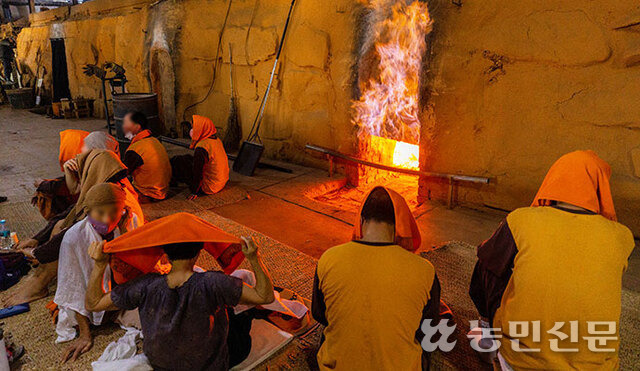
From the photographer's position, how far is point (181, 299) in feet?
6.81

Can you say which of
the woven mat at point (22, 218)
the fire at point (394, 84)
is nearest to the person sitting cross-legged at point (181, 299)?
the woven mat at point (22, 218)

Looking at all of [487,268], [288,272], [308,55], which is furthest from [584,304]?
[308,55]

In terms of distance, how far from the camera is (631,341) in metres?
2.87

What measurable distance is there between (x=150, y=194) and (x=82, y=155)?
189 cm

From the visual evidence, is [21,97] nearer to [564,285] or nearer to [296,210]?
[296,210]

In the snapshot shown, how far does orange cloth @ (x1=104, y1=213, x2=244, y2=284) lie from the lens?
203 cm

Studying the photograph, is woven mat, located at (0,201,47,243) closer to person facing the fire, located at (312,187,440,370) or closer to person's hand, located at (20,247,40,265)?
person's hand, located at (20,247,40,265)

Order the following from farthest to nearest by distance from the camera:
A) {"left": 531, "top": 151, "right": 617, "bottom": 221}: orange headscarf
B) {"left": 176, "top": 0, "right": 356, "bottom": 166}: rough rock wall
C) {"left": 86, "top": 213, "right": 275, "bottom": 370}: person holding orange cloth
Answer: {"left": 176, "top": 0, "right": 356, "bottom": 166}: rough rock wall, {"left": 531, "top": 151, "right": 617, "bottom": 221}: orange headscarf, {"left": 86, "top": 213, "right": 275, "bottom": 370}: person holding orange cloth

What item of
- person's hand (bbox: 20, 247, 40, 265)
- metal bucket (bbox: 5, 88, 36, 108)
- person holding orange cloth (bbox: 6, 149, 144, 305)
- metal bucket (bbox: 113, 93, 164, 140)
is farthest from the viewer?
metal bucket (bbox: 5, 88, 36, 108)

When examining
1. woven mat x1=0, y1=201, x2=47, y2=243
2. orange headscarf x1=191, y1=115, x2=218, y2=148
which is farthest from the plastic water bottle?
orange headscarf x1=191, y1=115, x2=218, y2=148

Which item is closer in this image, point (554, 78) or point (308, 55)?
point (554, 78)

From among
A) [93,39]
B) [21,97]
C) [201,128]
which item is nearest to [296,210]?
[201,128]

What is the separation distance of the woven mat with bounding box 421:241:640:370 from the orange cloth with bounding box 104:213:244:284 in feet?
5.78

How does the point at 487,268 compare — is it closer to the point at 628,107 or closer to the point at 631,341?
the point at 631,341
